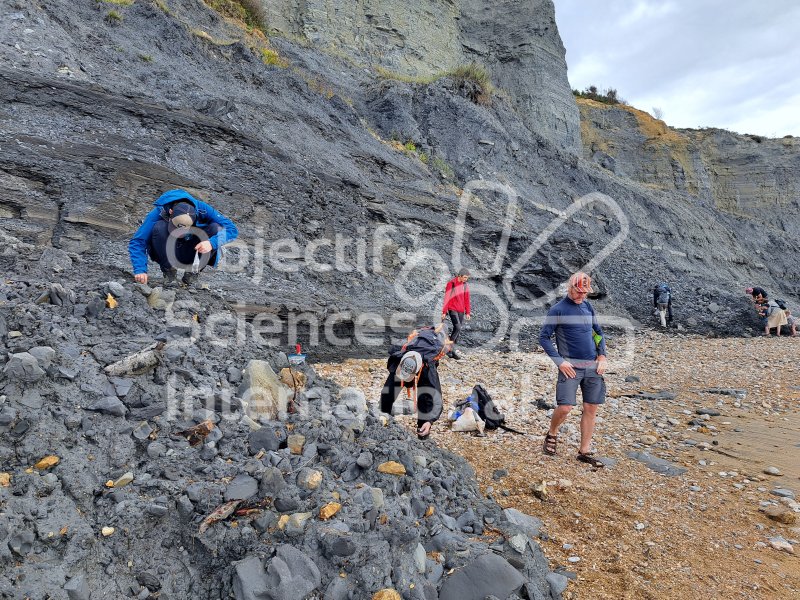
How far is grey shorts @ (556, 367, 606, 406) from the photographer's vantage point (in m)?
4.65

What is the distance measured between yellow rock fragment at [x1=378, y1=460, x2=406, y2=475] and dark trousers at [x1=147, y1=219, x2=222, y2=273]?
3.18m

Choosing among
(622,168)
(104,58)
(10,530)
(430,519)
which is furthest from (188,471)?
(622,168)

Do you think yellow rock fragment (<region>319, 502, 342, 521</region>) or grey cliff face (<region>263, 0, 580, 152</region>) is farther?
grey cliff face (<region>263, 0, 580, 152</region>)

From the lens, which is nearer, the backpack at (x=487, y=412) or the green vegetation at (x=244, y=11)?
the backpack at (x=487, y=412)

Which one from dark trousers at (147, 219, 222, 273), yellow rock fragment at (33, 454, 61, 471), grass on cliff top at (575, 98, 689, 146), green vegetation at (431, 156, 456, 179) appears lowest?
yellow rock fragment at (33, 454, 61, 471)

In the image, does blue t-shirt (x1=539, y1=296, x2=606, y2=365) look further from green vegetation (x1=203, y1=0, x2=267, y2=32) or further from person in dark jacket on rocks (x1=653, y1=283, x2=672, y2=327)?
green vegetation (x1=203, y1=0, x2=267, y2=32)

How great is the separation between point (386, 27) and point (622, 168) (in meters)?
18.5

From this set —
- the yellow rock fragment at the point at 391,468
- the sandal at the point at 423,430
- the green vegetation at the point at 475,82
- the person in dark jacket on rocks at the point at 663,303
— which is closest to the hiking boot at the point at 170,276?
the sandal at the point at 423,430

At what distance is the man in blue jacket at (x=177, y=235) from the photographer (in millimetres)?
4621

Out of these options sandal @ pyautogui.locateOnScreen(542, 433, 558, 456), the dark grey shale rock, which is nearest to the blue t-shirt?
sandal @ pyautogui.locateOnScreen(542, 433, 558, 456)

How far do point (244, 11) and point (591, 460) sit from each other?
19458 millimetres

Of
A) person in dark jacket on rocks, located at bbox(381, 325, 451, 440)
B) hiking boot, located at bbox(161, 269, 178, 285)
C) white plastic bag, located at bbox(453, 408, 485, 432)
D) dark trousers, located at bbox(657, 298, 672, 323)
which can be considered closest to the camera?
person in dark jacket on rocks, located at bbox(381, 325, 451, 440)

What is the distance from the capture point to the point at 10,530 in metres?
2.11

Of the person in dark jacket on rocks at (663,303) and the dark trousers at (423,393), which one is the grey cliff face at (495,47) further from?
the dark trousers at (423,393)
